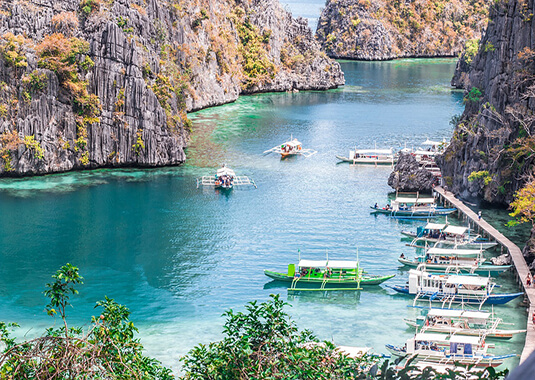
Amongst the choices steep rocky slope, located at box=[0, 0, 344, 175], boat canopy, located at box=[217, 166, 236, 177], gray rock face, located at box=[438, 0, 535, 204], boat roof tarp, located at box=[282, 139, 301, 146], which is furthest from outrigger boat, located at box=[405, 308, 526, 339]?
boat roof tarp, located at box=[282, 139, 301, 146]

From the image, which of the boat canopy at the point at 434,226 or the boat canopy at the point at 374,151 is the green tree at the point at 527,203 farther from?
the boat canopy at the point at 374,151

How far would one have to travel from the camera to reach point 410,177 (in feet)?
340

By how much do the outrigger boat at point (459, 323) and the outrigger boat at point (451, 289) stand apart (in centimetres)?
308

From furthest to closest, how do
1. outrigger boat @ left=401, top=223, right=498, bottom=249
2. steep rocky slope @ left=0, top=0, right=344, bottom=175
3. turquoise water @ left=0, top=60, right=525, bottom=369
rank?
steep rocky slope @ left=0, top=0, right=344, bottom=175
outrigger boat @ left=401, top=223, right=498, bottom=249
turquoise water @ left=0, top=60, right=525, bottom=369

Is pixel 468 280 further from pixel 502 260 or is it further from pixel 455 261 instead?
pixel 502 260

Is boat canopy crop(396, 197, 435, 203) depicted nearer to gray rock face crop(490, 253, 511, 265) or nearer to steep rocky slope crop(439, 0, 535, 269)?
steep rocky slope crop(439, 0, 535, 269)

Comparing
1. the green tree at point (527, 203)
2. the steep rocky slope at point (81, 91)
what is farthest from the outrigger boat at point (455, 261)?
the steep rocky slope at point (81, 91)

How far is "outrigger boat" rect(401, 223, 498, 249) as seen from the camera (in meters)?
83.4

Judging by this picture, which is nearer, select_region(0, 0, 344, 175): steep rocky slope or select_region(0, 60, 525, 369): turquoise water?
select_region(0, 60, 525, 369): turquoise water

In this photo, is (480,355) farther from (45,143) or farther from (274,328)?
(45,143)

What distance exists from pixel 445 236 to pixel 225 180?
3381 cm

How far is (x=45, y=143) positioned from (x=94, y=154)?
8030 mm

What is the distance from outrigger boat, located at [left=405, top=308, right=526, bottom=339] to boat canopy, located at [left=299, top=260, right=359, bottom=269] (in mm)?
10164

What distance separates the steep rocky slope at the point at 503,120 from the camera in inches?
3450
